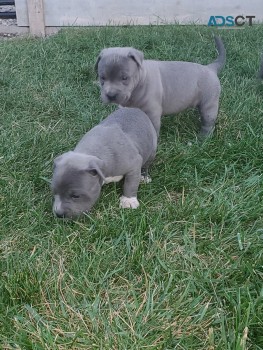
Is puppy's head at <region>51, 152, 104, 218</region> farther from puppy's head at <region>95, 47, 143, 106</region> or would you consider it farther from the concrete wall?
the concrete wall

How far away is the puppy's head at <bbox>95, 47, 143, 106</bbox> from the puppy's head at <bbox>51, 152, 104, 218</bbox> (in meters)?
1.19

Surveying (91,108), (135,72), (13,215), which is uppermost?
(135,72)

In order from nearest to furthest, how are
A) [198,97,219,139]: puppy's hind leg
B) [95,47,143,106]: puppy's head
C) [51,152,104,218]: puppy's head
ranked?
[51,152,104,218]: puppy's head, [95,47,143,106]: puppy's head, [198,97,219,139]: puppy's hind leg

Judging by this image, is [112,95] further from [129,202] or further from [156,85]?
[129,202]

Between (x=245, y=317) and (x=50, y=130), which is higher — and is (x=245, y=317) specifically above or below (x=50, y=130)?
above

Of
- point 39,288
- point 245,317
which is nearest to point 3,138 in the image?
point 39,288

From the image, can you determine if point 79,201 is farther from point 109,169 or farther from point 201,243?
point 201,243

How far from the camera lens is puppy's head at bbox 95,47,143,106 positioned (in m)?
4.45

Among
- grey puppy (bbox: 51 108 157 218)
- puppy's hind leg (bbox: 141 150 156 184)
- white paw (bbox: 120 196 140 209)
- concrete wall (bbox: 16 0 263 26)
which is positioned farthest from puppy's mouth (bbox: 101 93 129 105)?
concrete wall (bbox: 16 0 263 26)

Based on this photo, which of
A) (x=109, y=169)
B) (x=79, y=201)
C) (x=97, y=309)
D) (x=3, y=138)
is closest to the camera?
(x=97, y=309)

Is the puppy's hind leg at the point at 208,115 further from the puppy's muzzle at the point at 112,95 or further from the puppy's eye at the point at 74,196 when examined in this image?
the puppy's eye at the point at 74,196

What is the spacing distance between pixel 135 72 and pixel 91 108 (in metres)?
0.91

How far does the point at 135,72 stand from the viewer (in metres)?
4.52

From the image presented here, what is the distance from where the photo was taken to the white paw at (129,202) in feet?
12.0
